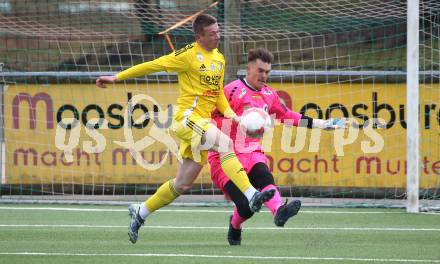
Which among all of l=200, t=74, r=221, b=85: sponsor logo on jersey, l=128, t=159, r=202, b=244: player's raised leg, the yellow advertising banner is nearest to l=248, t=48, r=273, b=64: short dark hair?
l=200, t=74, r=221, b=85: sponsor logo on jersey

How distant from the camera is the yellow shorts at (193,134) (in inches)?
336

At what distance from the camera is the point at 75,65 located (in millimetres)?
15375

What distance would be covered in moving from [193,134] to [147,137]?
18.8 feet

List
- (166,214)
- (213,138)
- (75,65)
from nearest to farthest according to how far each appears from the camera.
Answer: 1. (213,138)
2. (166,214)
3. (75,65)

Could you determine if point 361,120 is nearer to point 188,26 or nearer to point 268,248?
point 188,26

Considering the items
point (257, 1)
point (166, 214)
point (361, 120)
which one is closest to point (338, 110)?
point (361, 120)

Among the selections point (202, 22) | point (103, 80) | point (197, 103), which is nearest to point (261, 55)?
point (202, 22)

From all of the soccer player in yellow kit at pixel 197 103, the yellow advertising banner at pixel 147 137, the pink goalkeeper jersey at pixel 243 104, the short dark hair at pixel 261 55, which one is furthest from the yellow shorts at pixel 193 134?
the yellow advertising banner at pixel 147 137

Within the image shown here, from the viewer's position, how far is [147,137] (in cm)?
1423

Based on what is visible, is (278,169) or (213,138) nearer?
(213,138)

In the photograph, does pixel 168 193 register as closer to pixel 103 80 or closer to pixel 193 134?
pixel 193 134

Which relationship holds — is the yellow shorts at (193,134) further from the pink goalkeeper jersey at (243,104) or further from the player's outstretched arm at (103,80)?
the player's outstretched arm at (103,80)

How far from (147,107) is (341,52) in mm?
3470

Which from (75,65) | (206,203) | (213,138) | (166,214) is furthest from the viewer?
(75,65)
